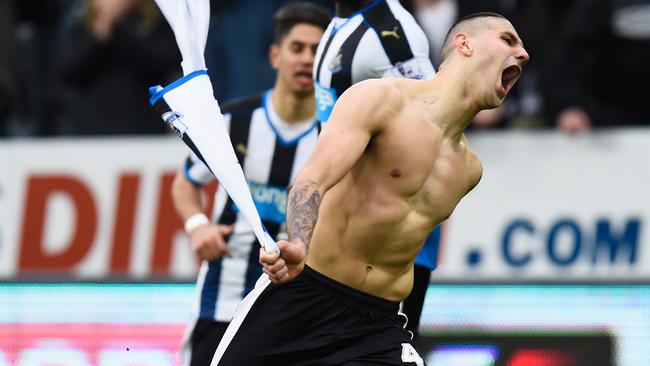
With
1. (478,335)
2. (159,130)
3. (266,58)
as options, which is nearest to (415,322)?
(478,335)

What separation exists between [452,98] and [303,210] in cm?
92

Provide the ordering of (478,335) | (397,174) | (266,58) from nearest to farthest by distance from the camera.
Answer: (397,174)
(478,335)
(266,58)

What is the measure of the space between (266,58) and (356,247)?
5003 millimetres

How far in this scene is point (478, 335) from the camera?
7.78 meters

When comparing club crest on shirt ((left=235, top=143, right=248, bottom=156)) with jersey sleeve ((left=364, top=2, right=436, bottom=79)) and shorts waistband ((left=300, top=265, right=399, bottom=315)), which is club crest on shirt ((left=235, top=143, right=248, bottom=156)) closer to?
jersey sleeve ((left=364, top=2, right=436, bottom=79))

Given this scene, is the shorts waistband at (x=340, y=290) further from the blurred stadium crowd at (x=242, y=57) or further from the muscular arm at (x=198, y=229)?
the blurred stadium crowd at (x=242, y=57)

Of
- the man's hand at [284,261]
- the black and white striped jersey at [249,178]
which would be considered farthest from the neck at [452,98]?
the black and white striped jersey at [249,178]

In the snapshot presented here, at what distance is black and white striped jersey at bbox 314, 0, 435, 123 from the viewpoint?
22.0 ft

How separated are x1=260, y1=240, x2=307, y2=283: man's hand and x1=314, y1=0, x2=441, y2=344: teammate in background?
1.73 meters

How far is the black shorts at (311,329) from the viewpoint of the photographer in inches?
227

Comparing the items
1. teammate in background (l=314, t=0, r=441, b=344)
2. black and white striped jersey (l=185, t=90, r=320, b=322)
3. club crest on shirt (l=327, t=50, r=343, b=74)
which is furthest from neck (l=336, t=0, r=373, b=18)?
black and white striped jersey (l=185, t=90, r=320, b=322)

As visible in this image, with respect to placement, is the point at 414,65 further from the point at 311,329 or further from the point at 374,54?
the point at 311,329

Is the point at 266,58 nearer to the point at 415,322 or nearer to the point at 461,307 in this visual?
the point at 461,307

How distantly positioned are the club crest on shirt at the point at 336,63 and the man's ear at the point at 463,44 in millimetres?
855
